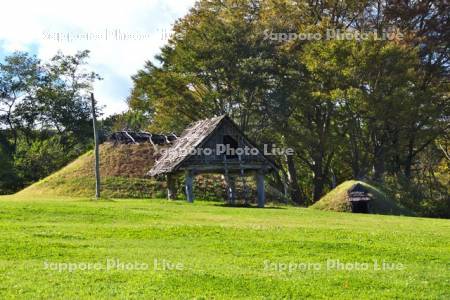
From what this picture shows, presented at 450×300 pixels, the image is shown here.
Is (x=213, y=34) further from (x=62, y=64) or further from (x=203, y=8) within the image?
(x=62, y=64)

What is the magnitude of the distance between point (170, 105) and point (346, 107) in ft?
46.8

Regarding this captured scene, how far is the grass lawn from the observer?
11.4 meters

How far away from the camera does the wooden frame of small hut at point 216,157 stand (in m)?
37.2

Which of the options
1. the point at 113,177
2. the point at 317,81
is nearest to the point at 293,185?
the point at 317,81

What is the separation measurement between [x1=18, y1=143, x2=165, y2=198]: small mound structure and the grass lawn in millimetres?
19712

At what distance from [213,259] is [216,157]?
77.4ft

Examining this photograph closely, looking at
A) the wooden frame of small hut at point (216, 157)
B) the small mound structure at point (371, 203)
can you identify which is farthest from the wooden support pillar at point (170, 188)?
the small mound structure at point (371, 203)

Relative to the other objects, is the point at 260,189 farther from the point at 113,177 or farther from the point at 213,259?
the point at 213,259

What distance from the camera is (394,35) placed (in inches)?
1708

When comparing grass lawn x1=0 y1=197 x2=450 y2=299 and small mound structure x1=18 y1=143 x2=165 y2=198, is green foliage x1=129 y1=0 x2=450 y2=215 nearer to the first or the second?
small mound structure x1=18 y1=143 x2=165 y2=198

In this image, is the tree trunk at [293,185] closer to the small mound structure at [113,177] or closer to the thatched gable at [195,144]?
the small mound structure at [113,177]

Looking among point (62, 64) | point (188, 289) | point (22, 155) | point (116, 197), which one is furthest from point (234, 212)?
point (62, 64)

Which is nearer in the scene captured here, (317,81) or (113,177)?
(113,177)

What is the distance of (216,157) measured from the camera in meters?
Answer: 38.0
